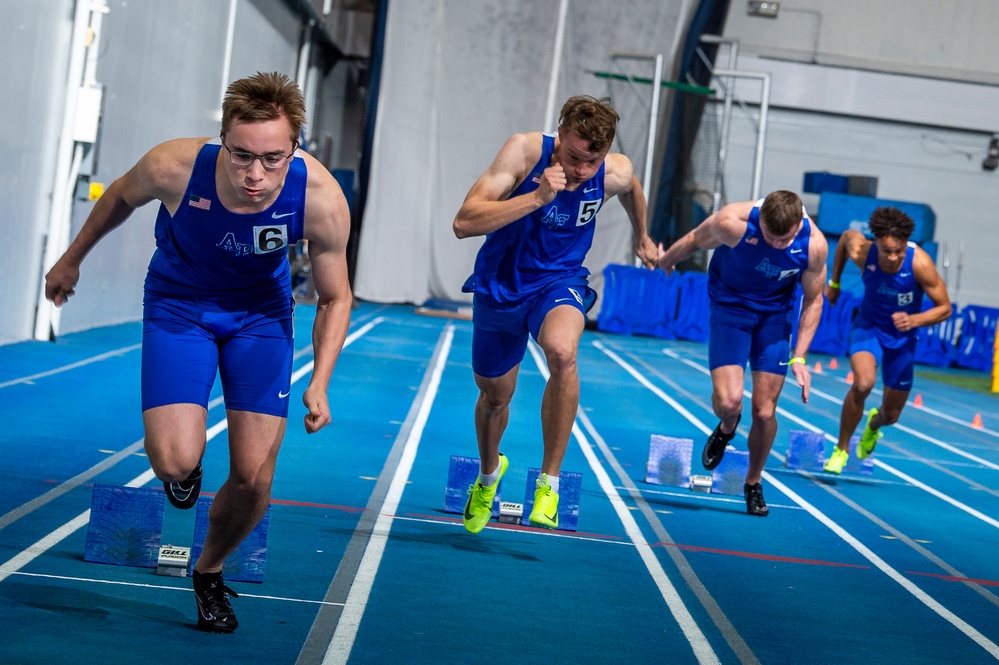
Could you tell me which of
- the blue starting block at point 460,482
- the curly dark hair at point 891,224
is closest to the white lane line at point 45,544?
the blue starting block at point 460,482

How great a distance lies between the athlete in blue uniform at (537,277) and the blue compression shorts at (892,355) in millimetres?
3948

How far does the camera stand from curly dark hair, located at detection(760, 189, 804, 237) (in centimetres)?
673

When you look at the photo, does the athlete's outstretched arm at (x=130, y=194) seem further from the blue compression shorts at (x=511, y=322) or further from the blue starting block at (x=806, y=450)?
the blue starting block at (x=806, y=450)

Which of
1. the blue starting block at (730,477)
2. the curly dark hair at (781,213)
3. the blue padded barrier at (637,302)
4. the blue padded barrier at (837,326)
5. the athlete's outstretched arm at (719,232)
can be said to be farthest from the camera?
the blue padded barrier at (837,326)

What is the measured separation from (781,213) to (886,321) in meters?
2.81

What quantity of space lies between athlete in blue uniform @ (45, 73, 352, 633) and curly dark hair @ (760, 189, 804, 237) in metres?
3.52

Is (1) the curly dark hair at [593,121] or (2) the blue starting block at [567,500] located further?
(2) the blue starting block at [567,500]

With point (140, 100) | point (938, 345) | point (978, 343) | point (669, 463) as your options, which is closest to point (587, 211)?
point (669, 463)

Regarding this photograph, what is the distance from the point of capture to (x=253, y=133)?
3434 mm

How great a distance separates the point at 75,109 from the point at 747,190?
17.8m

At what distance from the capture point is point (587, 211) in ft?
17.8

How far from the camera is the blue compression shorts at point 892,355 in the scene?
9125mm

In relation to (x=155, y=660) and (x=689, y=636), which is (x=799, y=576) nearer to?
(x=689, y=636)

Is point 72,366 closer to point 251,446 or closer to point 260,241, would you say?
point 251,446
